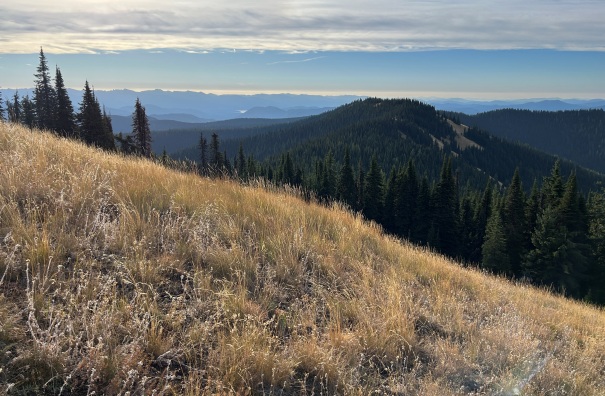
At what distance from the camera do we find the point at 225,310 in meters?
3.64

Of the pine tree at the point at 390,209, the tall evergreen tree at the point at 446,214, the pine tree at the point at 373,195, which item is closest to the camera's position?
the tall evergreen tree at the point at 446,214

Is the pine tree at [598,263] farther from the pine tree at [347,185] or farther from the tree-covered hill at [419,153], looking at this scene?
the tree-covered hill at [419,153]

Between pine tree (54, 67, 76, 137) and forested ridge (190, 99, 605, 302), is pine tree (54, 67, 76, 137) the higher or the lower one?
the higher one

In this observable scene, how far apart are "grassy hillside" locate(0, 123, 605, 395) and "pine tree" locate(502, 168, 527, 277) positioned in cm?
3418

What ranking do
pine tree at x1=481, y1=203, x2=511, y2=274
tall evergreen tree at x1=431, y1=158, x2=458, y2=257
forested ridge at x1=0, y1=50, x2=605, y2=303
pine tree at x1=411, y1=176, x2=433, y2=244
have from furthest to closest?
1. pine tree at x1=411, y1=176, x2=433, y2=244
2. tall evergreen tree at x1=431, y1=158, x2=458, y2=257
3. pine tree at x1=481, y1=203, x2=511, y2=274
4. forested ridge at x1=0, y1=50, x2=605, y2=303

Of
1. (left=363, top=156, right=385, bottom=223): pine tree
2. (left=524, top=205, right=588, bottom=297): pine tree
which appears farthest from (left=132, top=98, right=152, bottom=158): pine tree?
(left=524, top=205, right=588, bottom=297): pine tree

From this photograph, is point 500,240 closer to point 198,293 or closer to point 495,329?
point 495,329

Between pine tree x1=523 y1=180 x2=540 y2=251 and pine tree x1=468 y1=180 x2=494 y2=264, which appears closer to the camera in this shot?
pine tree x1=523 y1=180 x2=540 y2=251

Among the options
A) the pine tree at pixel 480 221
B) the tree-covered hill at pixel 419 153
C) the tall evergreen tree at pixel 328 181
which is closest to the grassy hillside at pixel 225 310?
the pine tree at pixel 480 221

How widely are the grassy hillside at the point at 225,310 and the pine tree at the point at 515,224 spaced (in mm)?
34176

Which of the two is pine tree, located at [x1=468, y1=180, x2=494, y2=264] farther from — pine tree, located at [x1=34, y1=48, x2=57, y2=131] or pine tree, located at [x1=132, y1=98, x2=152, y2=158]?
pine tree, located at [x1=34, y1=48, x2=57, y2=131]

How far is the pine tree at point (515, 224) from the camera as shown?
36.7 metres

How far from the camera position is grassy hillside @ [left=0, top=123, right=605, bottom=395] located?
9.28 feet

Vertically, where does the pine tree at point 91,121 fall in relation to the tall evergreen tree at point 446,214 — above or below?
above
